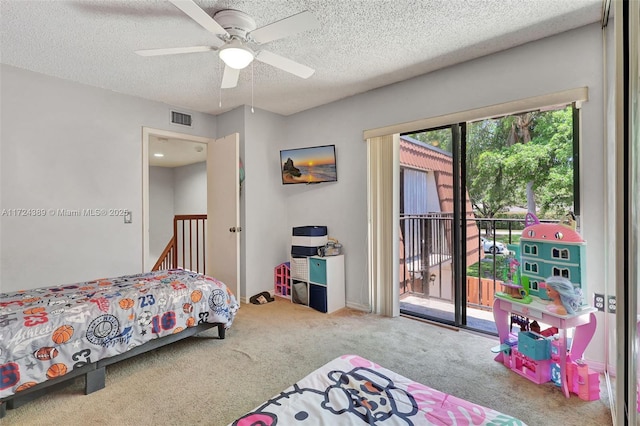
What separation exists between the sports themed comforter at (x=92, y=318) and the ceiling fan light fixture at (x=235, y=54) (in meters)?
1.77

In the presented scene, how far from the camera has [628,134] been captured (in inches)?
49.1

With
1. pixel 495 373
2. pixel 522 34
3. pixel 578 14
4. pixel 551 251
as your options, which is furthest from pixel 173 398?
pixel 578 14

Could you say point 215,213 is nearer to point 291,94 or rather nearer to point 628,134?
point 291,94

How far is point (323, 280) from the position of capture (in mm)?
3391

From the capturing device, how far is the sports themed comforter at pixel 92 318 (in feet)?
5.58

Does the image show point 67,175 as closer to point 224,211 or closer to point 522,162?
point 224,211

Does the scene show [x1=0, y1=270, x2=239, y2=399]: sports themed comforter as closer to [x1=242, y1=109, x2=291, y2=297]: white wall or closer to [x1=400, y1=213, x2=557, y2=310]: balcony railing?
[x1=242, y1=109, x2=291, y2=297]: white wall

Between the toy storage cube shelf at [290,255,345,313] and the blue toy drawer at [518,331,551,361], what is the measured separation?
1.86m

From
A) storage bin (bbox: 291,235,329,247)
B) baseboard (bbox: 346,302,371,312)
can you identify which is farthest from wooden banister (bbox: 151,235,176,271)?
baseboard (bbox: 346,302,371,312)

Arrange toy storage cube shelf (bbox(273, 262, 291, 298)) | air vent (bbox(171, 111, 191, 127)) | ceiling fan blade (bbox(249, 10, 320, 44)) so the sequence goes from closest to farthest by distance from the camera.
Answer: ceiling fan blade (bbox(249, 10, 320, 44))
air vent (bbox(171, 111, 191, 127))
toy storage cube shelf (bbox(273, 262, 291, 298))

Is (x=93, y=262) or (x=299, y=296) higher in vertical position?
(x=93, y=262)

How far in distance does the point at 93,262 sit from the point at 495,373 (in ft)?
12.3

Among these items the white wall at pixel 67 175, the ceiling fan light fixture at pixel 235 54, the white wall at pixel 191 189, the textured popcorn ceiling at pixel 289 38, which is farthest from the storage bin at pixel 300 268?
the white wall at pixel 191 189

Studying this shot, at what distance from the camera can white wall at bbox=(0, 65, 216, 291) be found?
267cm
